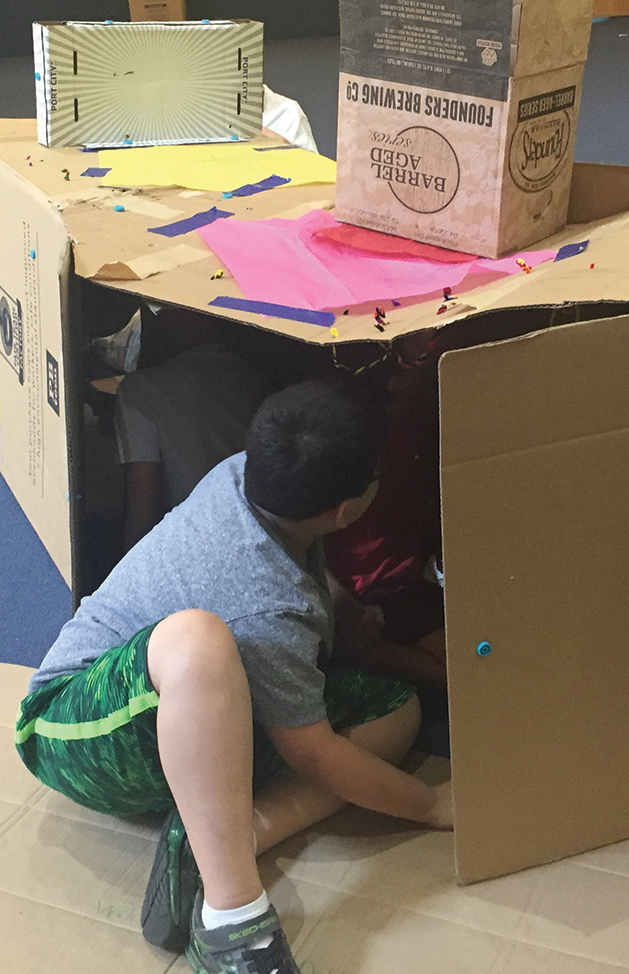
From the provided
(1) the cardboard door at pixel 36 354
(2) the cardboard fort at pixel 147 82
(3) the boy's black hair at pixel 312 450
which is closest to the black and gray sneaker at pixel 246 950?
(3) the boy's black hair at pixel 312 450

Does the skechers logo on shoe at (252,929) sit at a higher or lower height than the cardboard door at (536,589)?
lower

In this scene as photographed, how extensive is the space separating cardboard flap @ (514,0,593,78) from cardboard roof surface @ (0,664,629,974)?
831mm

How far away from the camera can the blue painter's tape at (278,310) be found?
0.94 m

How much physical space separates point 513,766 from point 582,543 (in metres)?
0.23

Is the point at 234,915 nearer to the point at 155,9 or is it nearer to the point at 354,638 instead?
the point at 354,638

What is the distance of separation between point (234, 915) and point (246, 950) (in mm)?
32

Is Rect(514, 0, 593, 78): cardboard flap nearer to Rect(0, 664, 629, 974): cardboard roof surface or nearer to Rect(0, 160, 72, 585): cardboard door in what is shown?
Rect(0, 160, 72, 585): cardboard door

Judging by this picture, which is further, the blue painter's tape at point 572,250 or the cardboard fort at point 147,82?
the cardboard fort at point 147,82

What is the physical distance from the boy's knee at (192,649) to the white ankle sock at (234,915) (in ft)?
0.69

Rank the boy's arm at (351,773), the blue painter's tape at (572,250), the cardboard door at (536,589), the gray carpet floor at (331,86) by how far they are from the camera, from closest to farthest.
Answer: the cardboard door at (536,589) → the boy's arm at (351,773) → the blue painter's tape at (572,250) → the gray carpet floor at (331,86)

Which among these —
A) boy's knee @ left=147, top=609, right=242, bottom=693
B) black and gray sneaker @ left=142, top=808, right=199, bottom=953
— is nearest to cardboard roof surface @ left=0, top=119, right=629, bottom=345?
boy's knee @ left=147, top=609, right=242, bottom=693

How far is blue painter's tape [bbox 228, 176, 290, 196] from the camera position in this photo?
134 cm

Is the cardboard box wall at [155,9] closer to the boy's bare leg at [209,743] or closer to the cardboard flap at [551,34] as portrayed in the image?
the cardboard flap at [551,34]

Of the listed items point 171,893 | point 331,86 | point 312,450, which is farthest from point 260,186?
point 331,86
